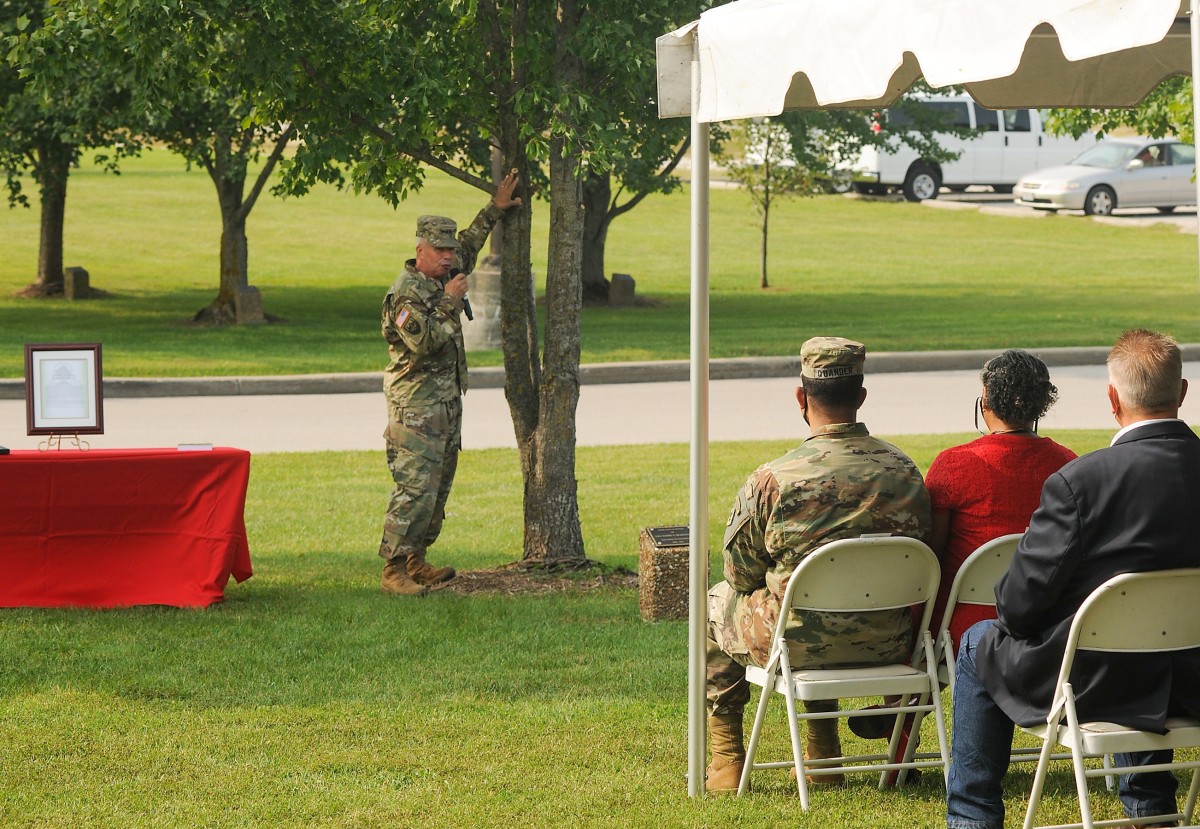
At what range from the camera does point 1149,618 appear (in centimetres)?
388

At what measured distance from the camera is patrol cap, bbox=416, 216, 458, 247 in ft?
25.9

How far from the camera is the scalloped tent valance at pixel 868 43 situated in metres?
3.60

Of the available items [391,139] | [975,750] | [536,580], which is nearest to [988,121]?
[391,139]

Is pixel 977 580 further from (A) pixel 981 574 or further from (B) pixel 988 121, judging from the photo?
(B) pixel 988 121

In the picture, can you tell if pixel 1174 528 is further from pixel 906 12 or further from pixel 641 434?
pixel 641 434

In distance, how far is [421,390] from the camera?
26.3 ft

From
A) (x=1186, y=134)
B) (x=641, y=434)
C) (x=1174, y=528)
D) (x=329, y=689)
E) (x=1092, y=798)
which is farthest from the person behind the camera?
(x=641, y=434)

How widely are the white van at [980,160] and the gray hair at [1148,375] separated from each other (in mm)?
36988

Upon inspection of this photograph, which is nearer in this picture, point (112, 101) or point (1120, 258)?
point (112, 101)

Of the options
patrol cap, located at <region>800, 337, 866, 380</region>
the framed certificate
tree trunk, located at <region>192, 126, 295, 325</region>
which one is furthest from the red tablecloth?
tree trunk, located at <region>192, 126, 295, 325</region>

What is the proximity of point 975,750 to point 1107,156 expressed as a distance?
36.9 metres

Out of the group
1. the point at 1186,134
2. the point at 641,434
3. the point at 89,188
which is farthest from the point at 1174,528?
the point at 89,188

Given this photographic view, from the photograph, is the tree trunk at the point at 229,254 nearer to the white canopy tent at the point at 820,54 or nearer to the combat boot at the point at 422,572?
the combat boot at the point at 422,572

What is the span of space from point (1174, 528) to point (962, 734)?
880mm
